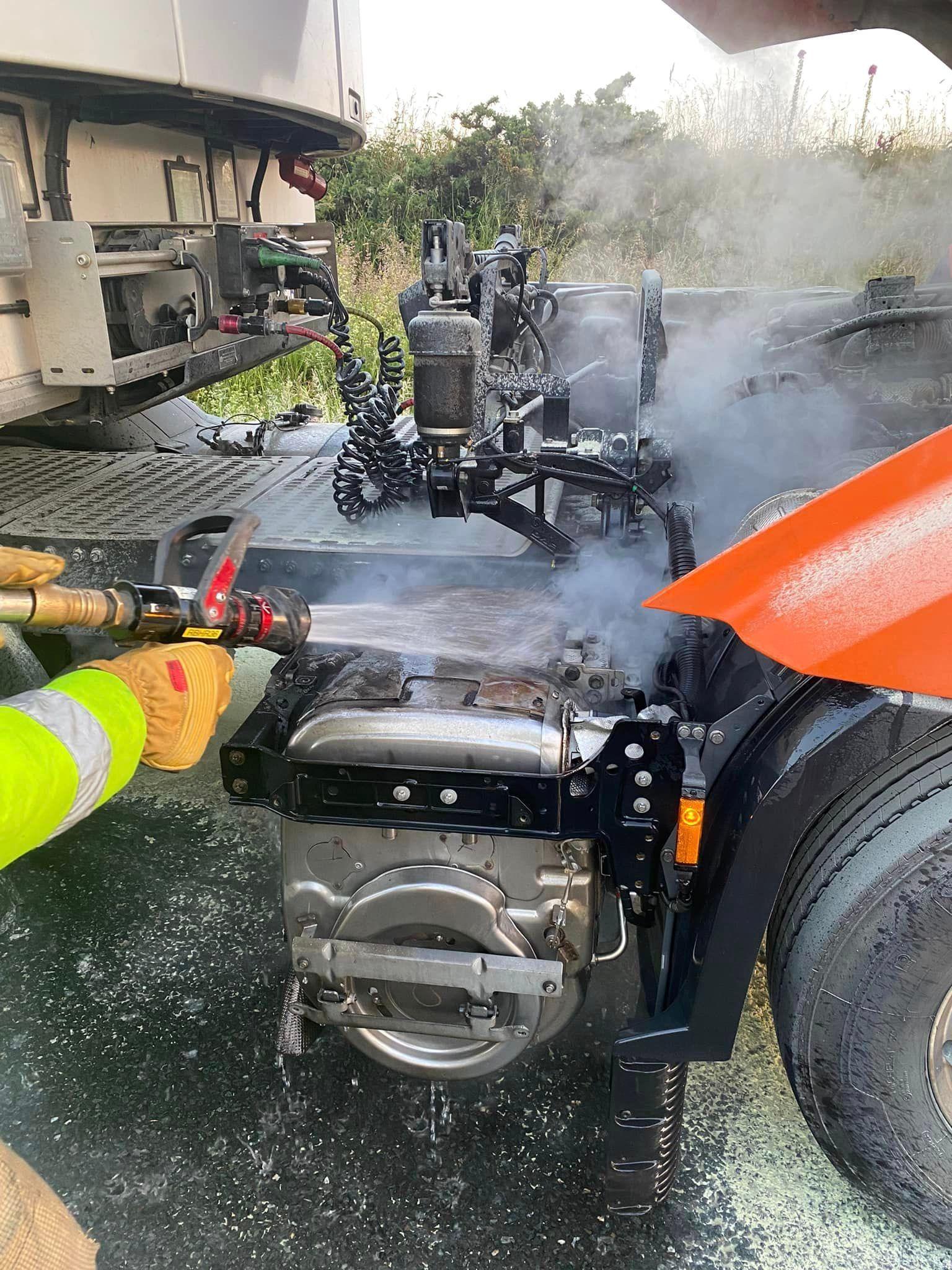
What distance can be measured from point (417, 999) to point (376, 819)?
0.54 metres

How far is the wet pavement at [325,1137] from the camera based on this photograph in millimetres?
1864

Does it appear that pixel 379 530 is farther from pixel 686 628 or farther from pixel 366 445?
pixel 686 628

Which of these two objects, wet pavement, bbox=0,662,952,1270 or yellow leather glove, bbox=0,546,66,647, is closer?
yellow leather glove, bbox=0,546,66,647

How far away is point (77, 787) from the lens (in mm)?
1468

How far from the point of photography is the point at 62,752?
1428mm

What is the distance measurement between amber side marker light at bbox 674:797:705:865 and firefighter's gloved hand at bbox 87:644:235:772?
953 mm

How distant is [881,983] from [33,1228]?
148cm

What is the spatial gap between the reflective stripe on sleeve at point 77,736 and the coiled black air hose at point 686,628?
120cm

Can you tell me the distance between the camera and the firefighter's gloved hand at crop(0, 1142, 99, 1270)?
1.31m

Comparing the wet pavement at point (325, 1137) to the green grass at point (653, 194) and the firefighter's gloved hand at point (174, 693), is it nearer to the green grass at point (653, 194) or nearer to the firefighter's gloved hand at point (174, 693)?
the firefighter's gloved hand at point (174, 693)

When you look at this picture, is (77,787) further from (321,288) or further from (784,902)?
(321,288)

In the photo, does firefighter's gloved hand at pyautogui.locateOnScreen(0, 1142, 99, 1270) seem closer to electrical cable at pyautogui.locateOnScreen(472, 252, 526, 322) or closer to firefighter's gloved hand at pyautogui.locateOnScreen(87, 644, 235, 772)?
firefighter's gloved hand at pyautogui.locateOnScreen(87, 644, 235, 772)

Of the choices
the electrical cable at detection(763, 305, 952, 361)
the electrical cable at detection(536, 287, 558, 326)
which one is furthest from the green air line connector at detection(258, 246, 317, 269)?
the electrical cable at detection(763, 305, 952, 361)

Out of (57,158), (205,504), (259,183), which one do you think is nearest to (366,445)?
(205,504)
